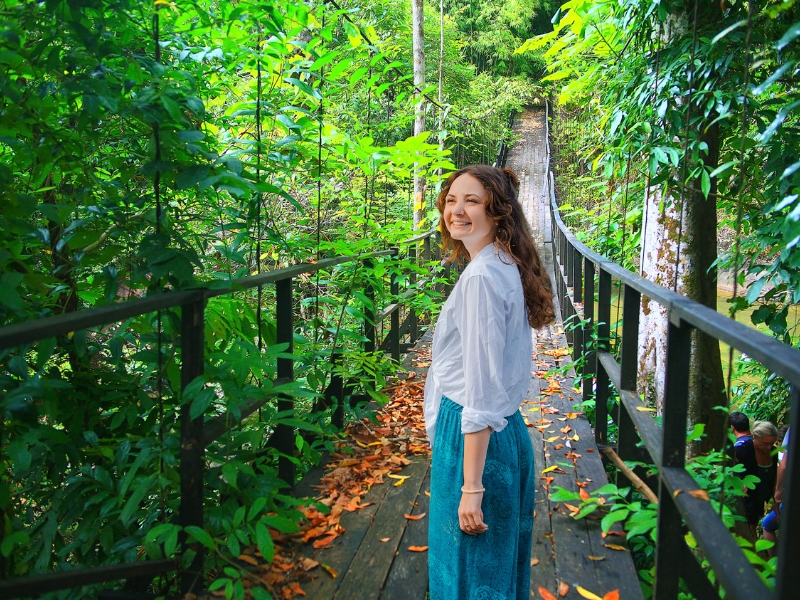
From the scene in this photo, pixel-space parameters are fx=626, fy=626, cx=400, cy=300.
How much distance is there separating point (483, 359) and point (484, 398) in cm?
11

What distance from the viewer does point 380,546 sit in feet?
8.43

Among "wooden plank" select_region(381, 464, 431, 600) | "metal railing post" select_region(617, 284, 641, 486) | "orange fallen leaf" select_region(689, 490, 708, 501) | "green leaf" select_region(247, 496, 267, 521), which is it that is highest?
"metal railing post" select_region(617, 284, 641, 486)

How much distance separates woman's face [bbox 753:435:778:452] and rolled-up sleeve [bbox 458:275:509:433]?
12.8ft

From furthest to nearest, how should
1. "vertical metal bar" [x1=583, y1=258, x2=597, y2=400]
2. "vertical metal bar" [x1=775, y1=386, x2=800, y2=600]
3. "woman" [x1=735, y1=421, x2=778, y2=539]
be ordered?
"woman" [x1=735, y1=421, x2=778, y2=539] → "vertical metal bar" [x1=583, y1=258, x2=597, y2=400] → "vertical metal bar" [x1=775, y1=386, x2=800, y2=600]

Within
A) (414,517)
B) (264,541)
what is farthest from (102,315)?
(414,517)

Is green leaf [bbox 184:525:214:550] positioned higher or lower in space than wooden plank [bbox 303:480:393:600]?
higher

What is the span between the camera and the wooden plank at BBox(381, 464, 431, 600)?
227cm

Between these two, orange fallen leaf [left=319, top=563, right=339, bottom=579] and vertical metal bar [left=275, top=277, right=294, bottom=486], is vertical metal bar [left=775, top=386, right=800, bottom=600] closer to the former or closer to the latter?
orange fallen leaf [left=319, top=563, right=339, bottom=579]

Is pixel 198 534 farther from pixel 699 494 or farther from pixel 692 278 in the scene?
pixel 692 278

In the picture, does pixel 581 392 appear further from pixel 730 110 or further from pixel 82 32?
pixel 82 32

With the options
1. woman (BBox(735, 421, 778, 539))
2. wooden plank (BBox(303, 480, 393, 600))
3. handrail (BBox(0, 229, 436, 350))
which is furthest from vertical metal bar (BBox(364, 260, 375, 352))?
woman (BBox(735, 421, 778, 539))

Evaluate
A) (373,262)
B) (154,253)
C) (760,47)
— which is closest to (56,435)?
(154,253)

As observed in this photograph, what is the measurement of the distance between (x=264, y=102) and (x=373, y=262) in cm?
139

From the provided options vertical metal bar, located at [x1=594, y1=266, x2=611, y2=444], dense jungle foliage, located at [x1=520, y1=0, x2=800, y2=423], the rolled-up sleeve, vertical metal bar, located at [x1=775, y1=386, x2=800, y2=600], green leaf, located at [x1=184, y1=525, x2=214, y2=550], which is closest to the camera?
vertical metal bar, located at [x1=775, y1=386, x2=800, y2=600]
